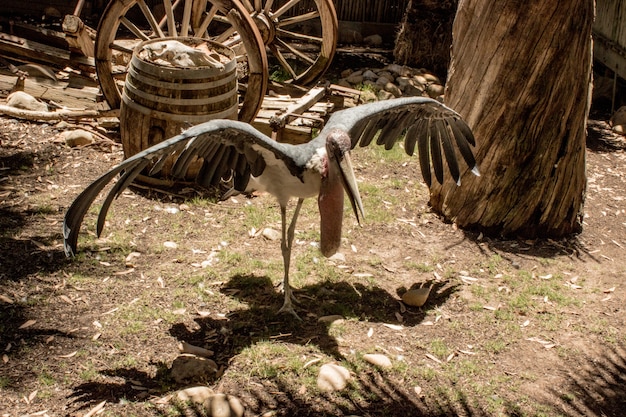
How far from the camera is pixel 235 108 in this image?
6414 millimetres

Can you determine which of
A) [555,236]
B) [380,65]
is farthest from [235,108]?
[380,65]

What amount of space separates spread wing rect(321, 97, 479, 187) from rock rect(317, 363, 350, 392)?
5.08 ft

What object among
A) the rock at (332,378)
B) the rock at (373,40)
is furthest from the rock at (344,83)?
the rock at (332,378)

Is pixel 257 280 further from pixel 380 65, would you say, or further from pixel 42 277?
pixel 380 65

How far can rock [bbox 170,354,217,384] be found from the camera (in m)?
4.06

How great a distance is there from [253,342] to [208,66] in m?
2.83

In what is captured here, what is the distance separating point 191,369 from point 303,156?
1.51 meters

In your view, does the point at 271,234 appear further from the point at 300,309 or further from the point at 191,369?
the point at 191,369

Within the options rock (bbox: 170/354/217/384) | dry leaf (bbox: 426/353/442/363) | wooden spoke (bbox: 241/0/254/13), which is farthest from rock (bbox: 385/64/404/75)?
rock (bbox: 170/354/217/384)

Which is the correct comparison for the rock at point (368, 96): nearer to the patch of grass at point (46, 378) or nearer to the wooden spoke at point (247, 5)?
the wooden spoke at point (247, 5)

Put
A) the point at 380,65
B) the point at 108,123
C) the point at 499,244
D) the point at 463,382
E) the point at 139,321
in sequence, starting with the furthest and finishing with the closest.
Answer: the point at 380,65 < the point at 108,123 < the point at 499,244 < the point at 139,321 < the point at 463,382

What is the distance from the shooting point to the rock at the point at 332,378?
13.5 ft

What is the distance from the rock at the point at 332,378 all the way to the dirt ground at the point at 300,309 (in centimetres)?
9

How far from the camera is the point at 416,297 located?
508cm
